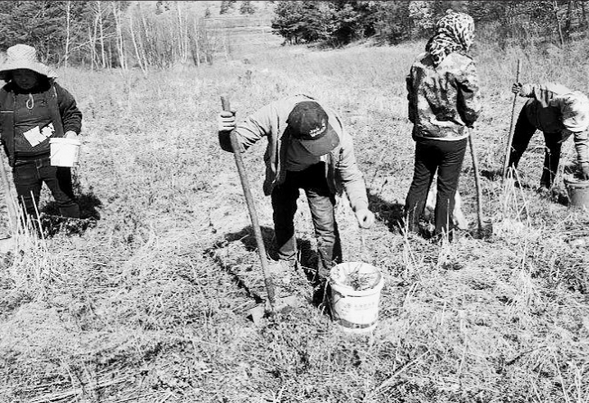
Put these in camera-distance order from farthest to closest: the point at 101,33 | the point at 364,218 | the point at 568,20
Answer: the point at 101,33 < the point at 568,20 < the point at 364,218

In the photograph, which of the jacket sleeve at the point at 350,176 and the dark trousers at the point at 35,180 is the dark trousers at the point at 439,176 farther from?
the dark trousers at the point at 35,180

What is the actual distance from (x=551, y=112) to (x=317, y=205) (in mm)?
2559

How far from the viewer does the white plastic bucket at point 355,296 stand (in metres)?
2.63

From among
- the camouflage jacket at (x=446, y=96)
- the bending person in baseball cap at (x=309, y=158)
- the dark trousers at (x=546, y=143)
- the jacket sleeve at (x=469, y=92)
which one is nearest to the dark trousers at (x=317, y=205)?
the bending person in baseball cap at (x=309, y=158)

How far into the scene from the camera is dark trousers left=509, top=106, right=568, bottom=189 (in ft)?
14.8

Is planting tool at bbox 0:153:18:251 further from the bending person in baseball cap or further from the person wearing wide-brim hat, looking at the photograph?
Result: the bending person in baseball cap

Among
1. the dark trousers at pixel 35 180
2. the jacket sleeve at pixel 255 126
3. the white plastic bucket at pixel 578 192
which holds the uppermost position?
the jacket sleeve at pixel 255 126

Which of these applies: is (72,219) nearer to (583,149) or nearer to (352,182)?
(352,182)

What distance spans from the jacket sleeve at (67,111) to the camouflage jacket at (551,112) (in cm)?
389

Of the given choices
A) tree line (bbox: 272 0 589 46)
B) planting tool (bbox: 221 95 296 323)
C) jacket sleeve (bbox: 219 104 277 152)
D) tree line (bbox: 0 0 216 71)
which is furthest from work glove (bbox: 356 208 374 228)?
tree line (bbox: 0 0 216 71)

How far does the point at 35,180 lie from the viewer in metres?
3.82

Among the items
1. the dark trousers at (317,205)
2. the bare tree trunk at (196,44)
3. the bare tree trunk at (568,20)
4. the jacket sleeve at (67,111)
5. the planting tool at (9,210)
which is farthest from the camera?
the bare tree trunk at (196,44)

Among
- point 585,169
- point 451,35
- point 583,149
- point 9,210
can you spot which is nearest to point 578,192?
point 585,169

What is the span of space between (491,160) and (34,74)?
490cm
